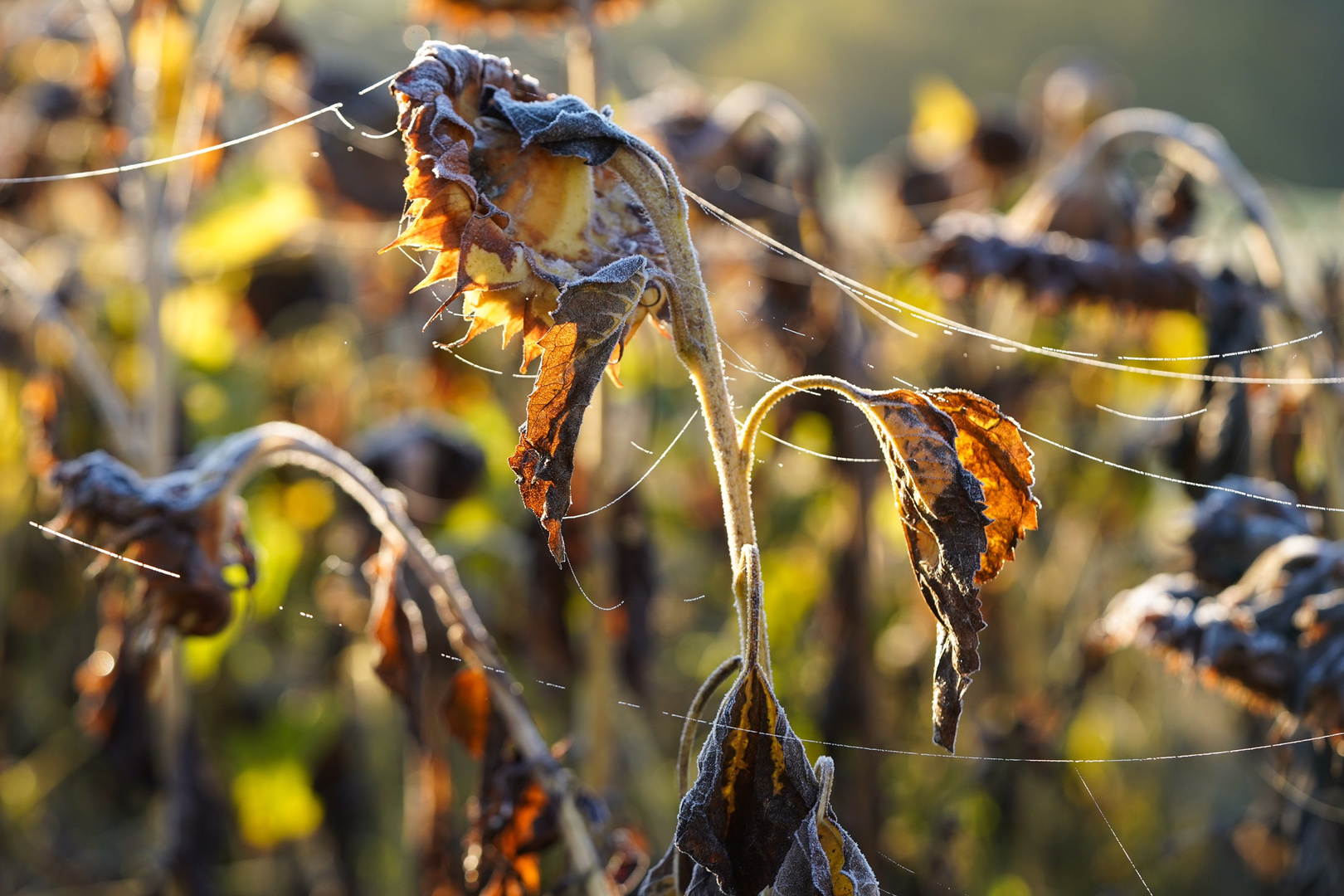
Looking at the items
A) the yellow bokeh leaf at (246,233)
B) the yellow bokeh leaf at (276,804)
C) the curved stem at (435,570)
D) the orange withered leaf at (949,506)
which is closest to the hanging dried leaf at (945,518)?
the orange withered leaf at (949,506)

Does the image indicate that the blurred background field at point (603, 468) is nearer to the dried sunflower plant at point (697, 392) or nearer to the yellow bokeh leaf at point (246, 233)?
the yellow bokeh leaf at point (246, 233)

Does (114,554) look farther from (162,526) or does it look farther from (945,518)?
(945,518)

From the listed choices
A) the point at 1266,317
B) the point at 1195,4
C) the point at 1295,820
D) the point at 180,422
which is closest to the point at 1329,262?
the point at 1266,317

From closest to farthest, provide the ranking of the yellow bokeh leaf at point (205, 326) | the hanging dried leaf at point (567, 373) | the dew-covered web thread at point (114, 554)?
the hanging dried leaf at point (567, 373)
the dew-covered web thread at point (114, 554)
the yellow bokeh leaf at point (205, 326)

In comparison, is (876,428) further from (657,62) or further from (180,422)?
(657,62)

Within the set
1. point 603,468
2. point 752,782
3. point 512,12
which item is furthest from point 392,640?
point 512,12

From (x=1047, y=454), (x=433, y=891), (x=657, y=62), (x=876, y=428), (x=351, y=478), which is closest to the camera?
(x=876, y=428)
